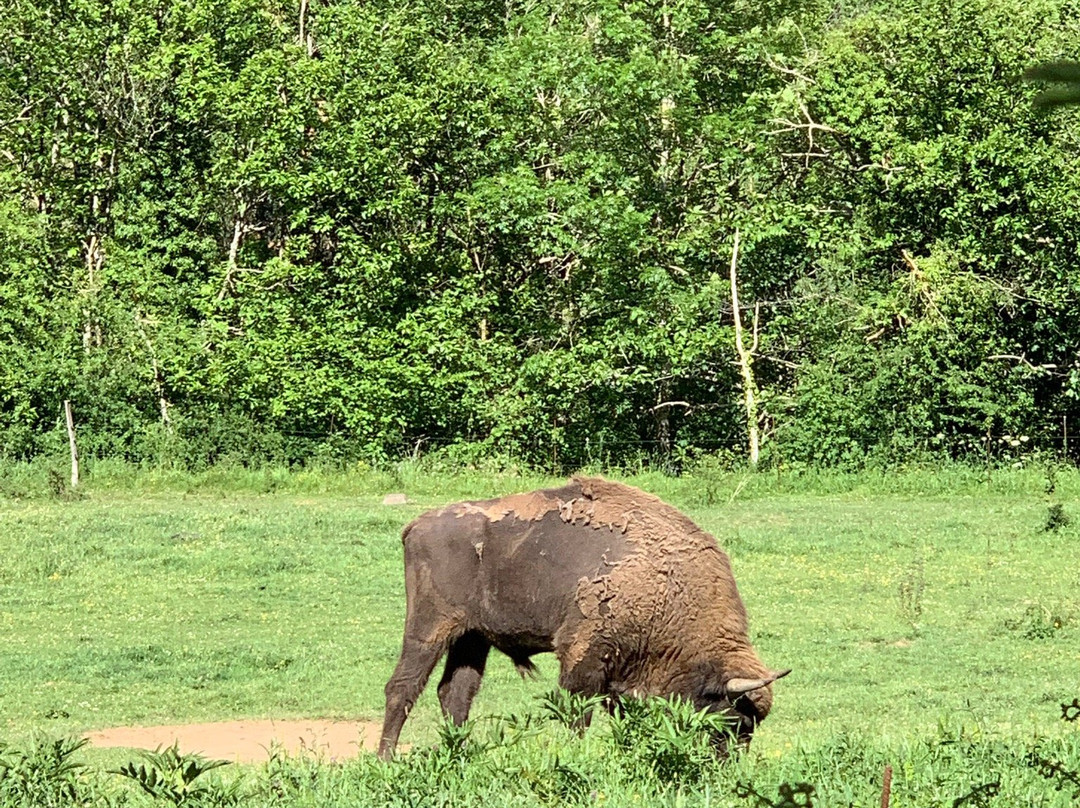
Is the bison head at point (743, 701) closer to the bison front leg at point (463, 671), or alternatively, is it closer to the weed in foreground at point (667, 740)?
the weed in foreground at point (667, 740)

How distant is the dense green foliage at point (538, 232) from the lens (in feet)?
87.6

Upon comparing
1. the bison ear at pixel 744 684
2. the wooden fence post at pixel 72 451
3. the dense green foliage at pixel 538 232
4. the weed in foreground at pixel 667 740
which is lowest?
the wooden fence post at pixel 72 451

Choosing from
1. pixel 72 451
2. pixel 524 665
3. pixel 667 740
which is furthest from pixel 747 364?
pixel 667 740

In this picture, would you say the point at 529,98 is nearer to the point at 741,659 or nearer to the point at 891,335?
the point at 891,335

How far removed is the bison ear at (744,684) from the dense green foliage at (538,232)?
1795 cm

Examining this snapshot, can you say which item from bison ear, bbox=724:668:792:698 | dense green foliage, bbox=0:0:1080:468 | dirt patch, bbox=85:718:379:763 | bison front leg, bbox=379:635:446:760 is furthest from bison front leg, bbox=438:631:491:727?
dense green foliage, bbox=0:0:1080:468

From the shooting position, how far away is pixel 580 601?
376 inches

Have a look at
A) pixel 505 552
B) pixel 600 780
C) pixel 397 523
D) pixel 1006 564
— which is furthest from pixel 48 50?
pixel 600 780

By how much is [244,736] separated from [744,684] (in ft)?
14.3

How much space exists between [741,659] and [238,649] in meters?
6.73

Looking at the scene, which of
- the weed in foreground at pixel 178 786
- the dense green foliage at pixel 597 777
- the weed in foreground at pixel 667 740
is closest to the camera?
the dense green foliage at pixel 597 777

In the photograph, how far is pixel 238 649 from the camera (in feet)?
47.9

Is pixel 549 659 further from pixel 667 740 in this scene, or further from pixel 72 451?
pixel 72 451

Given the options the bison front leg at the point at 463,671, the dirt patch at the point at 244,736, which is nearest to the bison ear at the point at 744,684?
the bison front leg at the point at 463,671
